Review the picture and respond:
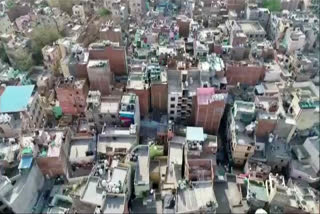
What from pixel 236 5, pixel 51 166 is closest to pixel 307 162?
pixel 51 166

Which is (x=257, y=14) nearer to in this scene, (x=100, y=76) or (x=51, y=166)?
(x=100, y=76)

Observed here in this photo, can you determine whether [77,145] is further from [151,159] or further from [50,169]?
[151,159]

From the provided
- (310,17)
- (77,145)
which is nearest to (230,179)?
(77,145)

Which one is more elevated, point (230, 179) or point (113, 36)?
point (113, 36)

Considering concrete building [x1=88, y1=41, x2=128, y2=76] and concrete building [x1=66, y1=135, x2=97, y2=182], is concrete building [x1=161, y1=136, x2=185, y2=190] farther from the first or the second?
concrete building [x1=88, y1=41, x2=128, y2=76]

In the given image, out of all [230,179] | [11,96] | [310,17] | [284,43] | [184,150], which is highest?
[310,17]

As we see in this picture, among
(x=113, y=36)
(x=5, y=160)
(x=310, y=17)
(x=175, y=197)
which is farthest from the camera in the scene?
(x=310, y=17)

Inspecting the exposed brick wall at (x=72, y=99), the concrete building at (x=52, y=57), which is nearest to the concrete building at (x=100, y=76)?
the exposed brick wall at (x=72, y=99)
